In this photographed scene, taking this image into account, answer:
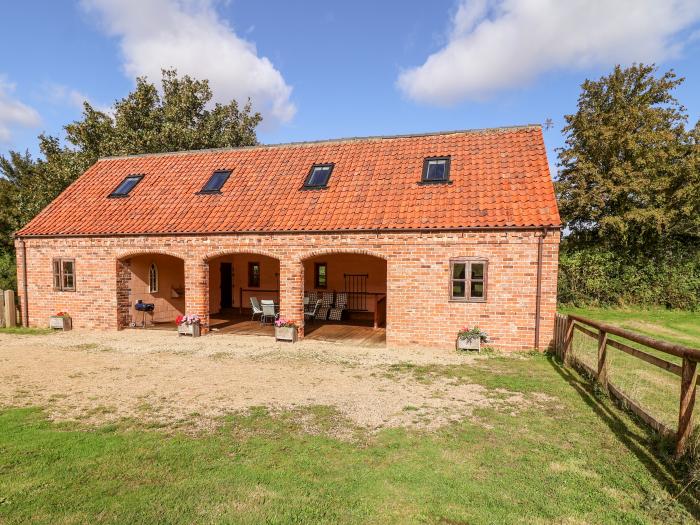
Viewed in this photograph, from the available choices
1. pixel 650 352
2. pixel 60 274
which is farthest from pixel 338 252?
pixel 60 274

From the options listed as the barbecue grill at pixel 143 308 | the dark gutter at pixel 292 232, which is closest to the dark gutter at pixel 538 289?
the dark gutter at pixel 292 232

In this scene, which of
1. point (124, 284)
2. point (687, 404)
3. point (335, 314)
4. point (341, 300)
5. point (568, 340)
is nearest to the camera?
point (687, 404)

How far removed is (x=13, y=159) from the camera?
33188mm

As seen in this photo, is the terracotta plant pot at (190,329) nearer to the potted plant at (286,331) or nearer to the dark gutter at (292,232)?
the potted plant at (286,331)

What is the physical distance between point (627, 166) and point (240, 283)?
19.2 m

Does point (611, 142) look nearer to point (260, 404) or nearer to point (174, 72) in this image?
point (260, 404)

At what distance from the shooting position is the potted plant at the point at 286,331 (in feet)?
38.3

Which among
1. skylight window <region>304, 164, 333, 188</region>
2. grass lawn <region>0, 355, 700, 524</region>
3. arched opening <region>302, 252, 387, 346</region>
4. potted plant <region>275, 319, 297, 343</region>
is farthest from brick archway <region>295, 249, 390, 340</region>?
grass lawn <region>0, 355, 700, 524</region>

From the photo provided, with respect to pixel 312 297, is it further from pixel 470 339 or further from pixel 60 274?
pixel 60 274

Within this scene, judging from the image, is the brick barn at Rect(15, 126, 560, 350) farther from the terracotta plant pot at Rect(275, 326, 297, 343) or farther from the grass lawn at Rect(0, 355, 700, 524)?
the grass lawn at Rect(0, 355, 700, 524)

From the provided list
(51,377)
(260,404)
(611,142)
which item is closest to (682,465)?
(260,404)

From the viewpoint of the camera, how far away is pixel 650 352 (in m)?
10.3

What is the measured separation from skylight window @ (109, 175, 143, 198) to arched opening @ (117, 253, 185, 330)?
278 cm

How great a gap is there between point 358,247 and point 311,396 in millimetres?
5302
